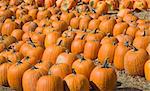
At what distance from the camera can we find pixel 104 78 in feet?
16.7

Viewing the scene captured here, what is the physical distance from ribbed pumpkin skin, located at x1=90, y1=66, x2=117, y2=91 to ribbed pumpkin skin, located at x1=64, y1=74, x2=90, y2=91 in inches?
10.1

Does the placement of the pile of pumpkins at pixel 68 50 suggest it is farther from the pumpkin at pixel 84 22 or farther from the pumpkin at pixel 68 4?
the pumpkin at pixel 68 4

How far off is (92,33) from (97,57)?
511 millimetres

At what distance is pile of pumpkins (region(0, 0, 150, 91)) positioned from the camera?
5.11 meters

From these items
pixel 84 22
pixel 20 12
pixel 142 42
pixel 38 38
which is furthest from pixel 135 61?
pixel 20 12

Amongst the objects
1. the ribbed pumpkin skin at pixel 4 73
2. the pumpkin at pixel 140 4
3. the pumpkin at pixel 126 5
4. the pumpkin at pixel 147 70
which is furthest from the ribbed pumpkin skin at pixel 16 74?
the pumpkin at pixel 140 4

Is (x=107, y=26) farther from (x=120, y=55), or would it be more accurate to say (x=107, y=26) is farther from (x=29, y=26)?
(x=120, y=55)

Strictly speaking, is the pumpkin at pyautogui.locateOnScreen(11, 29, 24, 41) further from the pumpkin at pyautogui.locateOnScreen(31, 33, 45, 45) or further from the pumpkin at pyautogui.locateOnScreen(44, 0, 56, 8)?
the pumpkin at pyautogui.locateOnScreen(44, 0, 56, 8)

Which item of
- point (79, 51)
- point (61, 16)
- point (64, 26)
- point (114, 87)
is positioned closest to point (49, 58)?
point (79, 51)

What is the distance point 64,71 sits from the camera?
17.0 ft

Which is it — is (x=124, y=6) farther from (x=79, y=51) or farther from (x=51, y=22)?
(x=79, y=51)

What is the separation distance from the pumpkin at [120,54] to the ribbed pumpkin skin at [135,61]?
18cm

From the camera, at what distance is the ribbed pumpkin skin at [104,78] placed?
507cm

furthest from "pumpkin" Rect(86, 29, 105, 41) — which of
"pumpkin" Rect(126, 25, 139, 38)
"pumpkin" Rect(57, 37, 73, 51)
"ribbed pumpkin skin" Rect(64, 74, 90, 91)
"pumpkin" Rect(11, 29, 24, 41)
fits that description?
"ribbed pumpkin skin" Rect(64, 74, 90, 91)
